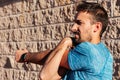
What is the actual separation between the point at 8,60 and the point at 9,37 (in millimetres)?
413

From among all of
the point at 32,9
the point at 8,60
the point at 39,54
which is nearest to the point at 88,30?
the point at 39,54

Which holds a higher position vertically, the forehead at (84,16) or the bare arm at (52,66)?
the forehead at (84,16)

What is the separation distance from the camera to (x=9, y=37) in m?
6.51

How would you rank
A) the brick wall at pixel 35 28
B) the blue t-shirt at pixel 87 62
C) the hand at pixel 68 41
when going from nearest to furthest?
the blue t-shirt at pixel 87 62 → the hand at pixel 68 41 → the brick wall at pixel 35 28

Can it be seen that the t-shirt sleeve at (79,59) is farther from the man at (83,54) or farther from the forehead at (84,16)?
the forehead at (84,16)

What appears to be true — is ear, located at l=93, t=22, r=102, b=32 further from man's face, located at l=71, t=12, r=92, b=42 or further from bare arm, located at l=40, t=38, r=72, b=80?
bare arm, located at l=40, t=38, r=72, b=80

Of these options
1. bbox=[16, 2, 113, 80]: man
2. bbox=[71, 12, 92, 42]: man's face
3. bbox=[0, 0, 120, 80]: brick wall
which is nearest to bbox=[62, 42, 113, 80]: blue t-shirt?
bbox=[16, 2, 113, 80]: man

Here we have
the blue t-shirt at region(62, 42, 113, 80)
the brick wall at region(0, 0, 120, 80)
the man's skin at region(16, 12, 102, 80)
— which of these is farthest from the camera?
the brick wall at region(0, 0, 120, 80)

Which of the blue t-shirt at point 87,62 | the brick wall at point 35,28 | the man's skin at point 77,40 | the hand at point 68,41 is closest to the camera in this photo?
the blue t-shirt at point 87,62

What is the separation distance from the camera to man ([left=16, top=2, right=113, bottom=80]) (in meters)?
2.62

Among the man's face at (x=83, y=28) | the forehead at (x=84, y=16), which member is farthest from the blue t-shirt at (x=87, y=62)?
the forehead at (x=84, y=16)

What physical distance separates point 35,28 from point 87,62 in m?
3.28

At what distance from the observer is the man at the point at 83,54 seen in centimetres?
262

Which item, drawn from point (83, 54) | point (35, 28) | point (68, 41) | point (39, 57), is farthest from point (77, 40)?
point (35, 28)
